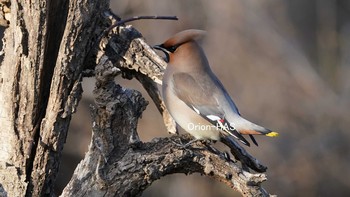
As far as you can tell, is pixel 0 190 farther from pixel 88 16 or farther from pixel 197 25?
pixel 197 25

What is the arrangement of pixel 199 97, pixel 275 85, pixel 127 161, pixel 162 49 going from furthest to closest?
1. pixel 275 85
2. pixel 162 49
3. pixel 199 97
4. pixel 127 161

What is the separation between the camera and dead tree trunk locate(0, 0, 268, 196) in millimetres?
5430

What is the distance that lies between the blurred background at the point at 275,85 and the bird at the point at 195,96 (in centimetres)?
458

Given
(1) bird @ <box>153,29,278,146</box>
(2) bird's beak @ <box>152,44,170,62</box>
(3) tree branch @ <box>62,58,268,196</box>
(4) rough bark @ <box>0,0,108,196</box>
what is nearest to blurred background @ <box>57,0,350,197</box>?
(2) bird's beak @ <box>152,44,170,62</box>

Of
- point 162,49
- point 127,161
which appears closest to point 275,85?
point 162,49

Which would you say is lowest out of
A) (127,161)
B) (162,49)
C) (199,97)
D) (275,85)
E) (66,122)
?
(127,161)

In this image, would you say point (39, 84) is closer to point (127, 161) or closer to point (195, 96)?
point (127, 161)

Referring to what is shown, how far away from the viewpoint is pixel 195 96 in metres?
6.04

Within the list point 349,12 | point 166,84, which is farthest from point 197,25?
point 166,84

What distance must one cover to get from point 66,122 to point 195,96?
36.5 inches

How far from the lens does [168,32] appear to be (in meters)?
12.0

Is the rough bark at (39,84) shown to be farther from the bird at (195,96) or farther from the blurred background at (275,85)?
the blurred background at (275,85)

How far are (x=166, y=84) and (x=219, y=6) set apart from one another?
24.0 feet

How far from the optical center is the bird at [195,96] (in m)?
5.86
